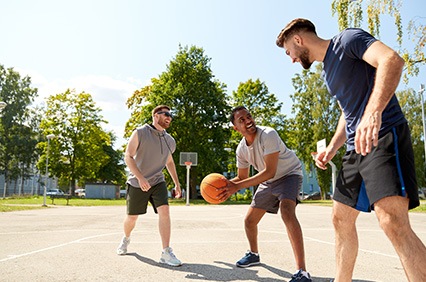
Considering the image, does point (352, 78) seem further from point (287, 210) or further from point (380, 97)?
point (287, 210)

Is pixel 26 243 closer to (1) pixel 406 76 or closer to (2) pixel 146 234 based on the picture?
(2) pixel 146 234

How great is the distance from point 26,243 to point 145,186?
3081 mm

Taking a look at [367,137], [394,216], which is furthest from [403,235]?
[367,137]

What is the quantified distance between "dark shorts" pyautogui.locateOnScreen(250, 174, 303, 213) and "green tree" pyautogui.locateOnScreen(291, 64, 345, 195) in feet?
127

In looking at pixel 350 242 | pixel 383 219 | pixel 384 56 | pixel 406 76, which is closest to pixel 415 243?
pixel 383 219

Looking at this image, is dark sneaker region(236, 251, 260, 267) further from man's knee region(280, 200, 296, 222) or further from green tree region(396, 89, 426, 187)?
green tree region(396, 89, 426, 187)

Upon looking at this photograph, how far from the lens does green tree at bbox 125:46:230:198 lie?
124 feet

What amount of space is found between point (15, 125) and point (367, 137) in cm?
6243

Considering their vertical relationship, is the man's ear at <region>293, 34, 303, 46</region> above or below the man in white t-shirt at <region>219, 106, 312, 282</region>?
above

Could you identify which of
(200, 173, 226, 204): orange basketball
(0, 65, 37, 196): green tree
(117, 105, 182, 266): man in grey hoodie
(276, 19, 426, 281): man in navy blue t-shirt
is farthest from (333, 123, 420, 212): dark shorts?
(0, 65, 37, 196): green tree

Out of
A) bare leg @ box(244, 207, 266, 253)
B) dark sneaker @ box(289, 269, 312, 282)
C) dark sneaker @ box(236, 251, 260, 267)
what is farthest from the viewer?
bare leg @ box(244, 207, 266, 253)

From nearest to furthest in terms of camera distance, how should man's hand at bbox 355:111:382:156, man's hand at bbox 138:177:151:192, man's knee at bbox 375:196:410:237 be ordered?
man's hand at bbox 355:111:382:156
man's knee at bbox 375:196:410:237
man's hand at bbox 138:177:151:192

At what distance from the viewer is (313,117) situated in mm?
43406

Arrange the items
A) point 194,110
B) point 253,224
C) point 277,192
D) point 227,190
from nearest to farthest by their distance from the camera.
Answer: point 227,190 → point 277,192 → point 253,224 → point 194,110
